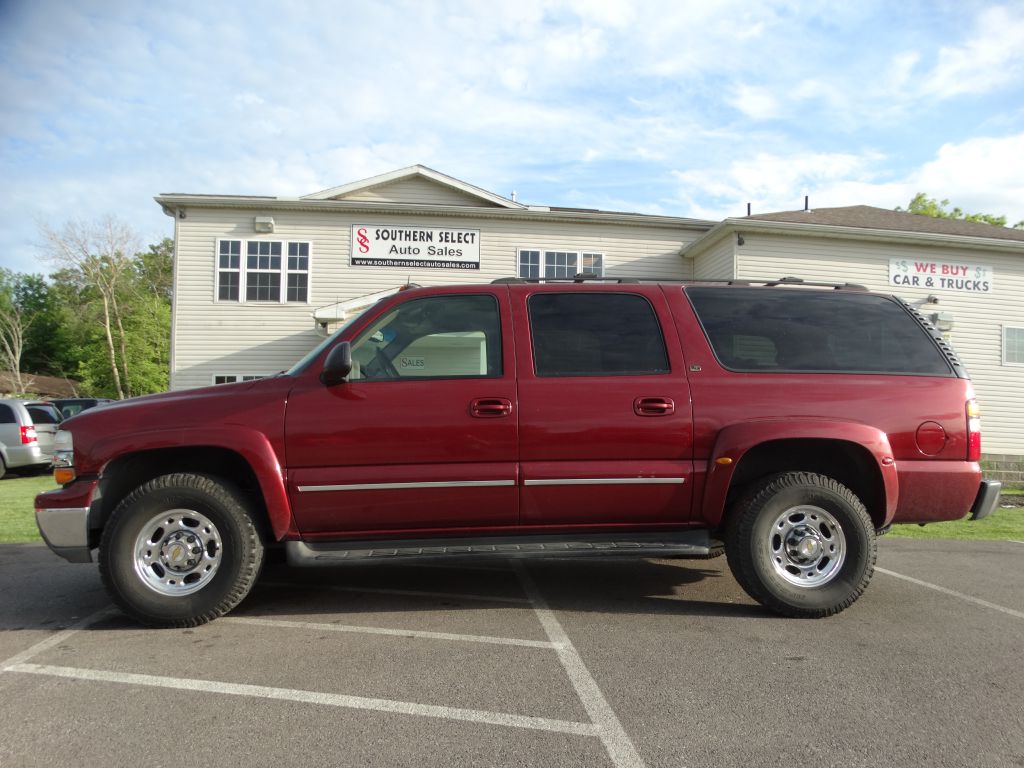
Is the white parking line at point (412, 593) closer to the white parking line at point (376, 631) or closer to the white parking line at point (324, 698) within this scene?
the white parking line at point (376, 631)

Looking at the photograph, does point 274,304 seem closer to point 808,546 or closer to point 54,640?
point 54,640

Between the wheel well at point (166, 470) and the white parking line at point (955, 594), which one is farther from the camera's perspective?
the white parking line at point (955, 594)

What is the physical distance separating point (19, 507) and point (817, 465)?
9.81m

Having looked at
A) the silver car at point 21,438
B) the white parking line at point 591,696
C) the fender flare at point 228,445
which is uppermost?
the fender flare at point 228,445

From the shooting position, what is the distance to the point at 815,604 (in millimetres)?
4203

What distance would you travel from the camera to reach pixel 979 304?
16.8 meters

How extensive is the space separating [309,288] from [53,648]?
46.4ft

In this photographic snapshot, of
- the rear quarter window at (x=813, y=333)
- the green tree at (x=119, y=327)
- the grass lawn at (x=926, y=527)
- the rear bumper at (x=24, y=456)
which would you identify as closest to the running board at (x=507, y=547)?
the rear quarter window at (x=813, y=333)

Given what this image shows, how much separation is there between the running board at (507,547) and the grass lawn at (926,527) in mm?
4532

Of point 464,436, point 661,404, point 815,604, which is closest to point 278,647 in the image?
point 464,436

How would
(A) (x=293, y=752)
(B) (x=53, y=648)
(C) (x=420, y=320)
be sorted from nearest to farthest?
(A) (x=293, y=752) → (B) (x=53, y=648) → (C) (x=420, y=320)

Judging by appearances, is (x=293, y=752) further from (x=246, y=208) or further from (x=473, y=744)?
(x=246, y=208)

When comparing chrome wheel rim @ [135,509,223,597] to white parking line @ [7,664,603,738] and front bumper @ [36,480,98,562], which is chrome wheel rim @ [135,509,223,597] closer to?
front bumper @ [36,480,98,562]

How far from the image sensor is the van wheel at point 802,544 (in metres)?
4.17
